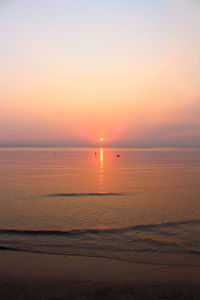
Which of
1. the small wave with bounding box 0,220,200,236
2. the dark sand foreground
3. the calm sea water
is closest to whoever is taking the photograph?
the dark sand foreground

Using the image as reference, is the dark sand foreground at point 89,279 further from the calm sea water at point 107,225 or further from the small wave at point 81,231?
the small wave at point 81,231

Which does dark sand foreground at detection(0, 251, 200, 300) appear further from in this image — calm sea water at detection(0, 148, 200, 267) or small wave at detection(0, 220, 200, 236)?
small wave at detection(0, 220, 200, 236)

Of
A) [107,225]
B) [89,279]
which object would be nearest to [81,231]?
[107,225]

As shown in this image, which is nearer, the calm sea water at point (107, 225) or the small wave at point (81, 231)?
the calm sea water at point (107, 225)

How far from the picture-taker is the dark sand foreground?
26.0 feet

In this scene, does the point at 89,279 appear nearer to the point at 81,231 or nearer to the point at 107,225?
the point at 81,231

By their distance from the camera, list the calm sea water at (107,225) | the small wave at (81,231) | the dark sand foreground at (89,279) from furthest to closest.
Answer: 1. the small wave at (81,231)
2. the calm sea water at (107,225)
3. the dark sand foreground at (89,279)

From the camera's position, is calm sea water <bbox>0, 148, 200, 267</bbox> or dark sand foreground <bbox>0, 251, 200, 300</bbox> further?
calm sea water <bbox>0, 148, 200, 267</bbox>

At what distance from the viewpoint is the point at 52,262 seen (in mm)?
10484

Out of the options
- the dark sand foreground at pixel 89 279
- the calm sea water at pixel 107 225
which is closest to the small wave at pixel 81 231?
the calm sea water at pixel 107 225

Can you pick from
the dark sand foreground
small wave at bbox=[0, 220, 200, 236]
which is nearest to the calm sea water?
small wave at bbox=[0, 220, 200, 236]

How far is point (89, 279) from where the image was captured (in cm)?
897

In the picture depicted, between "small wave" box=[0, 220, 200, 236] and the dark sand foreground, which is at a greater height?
"small wave" box=[0, 220, 200, 236]

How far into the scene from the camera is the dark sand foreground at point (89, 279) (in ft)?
26.0
